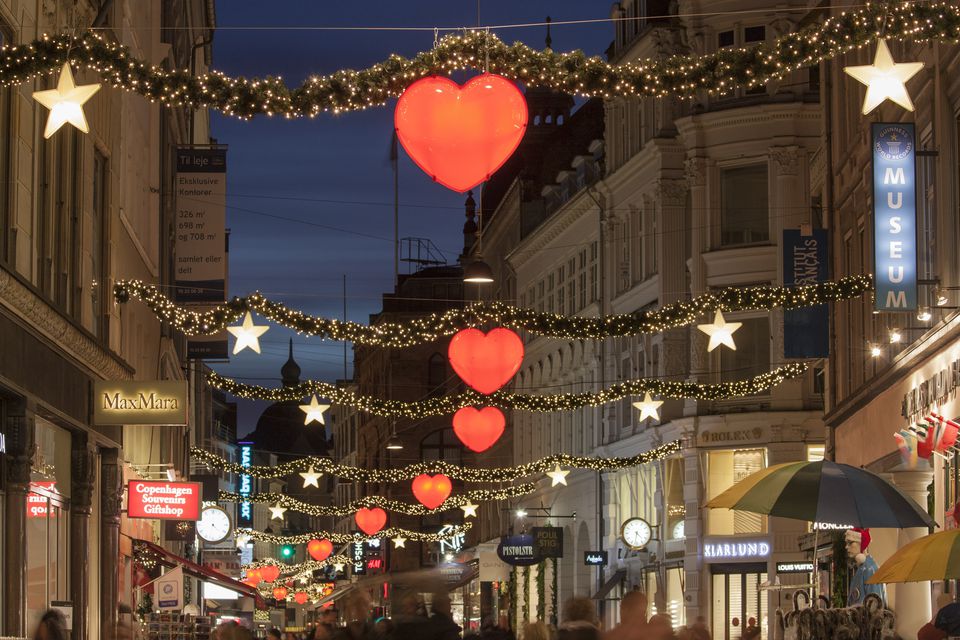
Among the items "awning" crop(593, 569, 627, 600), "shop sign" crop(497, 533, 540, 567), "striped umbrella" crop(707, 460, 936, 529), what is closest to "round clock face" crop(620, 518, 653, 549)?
"awning" crop(593, 569, 627, 600)

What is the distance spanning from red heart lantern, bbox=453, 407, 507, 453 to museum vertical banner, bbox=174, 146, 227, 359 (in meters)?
10.8

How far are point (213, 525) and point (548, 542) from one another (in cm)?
1278

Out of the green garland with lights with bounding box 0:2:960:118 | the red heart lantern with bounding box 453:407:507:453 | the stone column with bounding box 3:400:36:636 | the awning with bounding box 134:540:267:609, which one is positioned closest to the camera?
the green garland with lights with bounding box 0:2:960:118

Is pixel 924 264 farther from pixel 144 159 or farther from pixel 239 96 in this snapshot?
pixel 144 159

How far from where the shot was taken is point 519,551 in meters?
56.3

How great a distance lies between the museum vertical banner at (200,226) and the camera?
36.6 meters

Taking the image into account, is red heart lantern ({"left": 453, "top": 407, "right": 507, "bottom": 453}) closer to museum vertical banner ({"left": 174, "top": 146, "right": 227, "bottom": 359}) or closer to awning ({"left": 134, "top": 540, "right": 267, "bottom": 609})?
awning ({"left": 134, "top": 540, "right": 267, "bottom": 609})

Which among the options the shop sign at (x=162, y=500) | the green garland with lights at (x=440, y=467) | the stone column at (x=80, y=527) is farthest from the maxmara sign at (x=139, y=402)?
the green garland with lights at (x=440, y=467)

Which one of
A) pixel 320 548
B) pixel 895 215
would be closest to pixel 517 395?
pixel 895 215

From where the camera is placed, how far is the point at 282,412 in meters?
198

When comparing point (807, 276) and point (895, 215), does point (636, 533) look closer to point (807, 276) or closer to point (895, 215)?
point (807, 276)

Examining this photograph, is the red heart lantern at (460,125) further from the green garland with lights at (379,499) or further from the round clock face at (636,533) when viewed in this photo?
the green garland with lights at (379,499)

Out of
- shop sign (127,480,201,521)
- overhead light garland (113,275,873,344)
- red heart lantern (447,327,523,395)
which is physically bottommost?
shop sign (127,480,201,521)

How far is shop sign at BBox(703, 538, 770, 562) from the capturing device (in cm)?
4269
